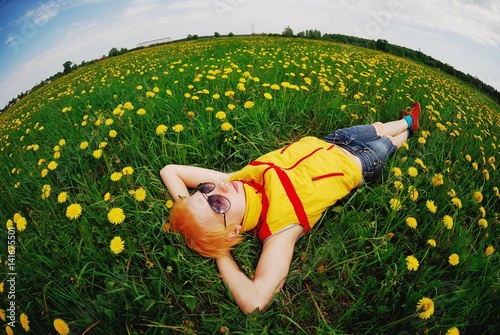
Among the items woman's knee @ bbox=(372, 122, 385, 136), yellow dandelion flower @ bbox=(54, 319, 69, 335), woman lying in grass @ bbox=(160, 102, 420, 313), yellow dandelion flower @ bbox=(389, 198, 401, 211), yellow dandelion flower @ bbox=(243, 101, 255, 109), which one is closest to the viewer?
yellow dandelion flower @ bbox=(54, 319, 69, 335)

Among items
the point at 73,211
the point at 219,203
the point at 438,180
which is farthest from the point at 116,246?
the point at 438,180

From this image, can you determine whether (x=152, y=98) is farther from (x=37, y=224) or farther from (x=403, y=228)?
(x=403, y=228)

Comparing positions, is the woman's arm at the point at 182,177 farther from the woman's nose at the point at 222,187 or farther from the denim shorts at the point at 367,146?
the denim shorts at the point at 367,146

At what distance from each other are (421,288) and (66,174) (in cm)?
242

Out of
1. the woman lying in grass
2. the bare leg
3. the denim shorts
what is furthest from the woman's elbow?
the bare leg

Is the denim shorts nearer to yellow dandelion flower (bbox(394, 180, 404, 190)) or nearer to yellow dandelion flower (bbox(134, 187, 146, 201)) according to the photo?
yellow dandelion flower (bbox(394, 180, 404, 190))

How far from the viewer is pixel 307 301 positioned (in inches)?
52.8

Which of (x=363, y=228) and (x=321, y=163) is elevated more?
(x=321, y=163)

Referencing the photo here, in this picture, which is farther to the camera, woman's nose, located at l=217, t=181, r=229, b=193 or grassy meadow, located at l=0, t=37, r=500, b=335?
woman's nose, located at l=217, t=181, r=229, b=193

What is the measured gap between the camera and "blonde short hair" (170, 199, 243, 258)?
4.45ft

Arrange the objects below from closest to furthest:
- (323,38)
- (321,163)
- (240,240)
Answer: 1. (240,240)
2. (321,163)
3. (323,38)

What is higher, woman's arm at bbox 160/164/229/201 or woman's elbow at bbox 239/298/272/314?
woman's arm at bbox 160/164/229/201

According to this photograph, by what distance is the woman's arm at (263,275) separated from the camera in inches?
47.4

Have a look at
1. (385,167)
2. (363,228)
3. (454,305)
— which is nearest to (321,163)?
(363,228)
